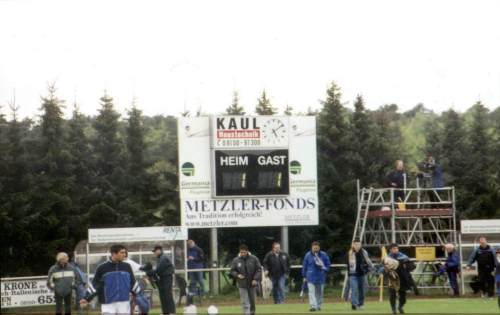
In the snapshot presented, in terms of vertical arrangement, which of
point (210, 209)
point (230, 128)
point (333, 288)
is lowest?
point (333, 288)

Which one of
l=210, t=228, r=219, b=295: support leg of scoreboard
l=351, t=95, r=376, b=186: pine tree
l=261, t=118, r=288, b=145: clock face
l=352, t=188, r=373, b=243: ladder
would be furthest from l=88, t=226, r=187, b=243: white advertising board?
l=351, t=95, r=376, b=186: pine tree

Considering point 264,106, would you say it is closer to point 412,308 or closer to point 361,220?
point 361,220

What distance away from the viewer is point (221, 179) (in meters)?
39.1

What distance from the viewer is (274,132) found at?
39.3 meters

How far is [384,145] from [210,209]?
39.1 ft

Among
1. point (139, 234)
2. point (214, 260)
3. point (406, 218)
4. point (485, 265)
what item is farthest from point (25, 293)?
point (485, 265)

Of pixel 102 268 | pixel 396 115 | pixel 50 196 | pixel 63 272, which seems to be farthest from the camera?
pixel 396 115

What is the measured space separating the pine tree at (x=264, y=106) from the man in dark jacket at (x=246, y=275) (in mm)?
22856

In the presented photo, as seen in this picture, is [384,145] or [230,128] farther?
[384,145]

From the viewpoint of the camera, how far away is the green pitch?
2941cm

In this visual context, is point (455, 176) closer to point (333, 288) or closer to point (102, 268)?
point (333, 288)

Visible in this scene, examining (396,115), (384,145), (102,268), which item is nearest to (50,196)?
(384,145)

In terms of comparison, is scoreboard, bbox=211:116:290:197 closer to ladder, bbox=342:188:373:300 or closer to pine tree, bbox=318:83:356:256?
ladder, bbox=342:188:373:300

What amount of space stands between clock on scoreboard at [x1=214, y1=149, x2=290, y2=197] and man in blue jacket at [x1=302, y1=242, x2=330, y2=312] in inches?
311
